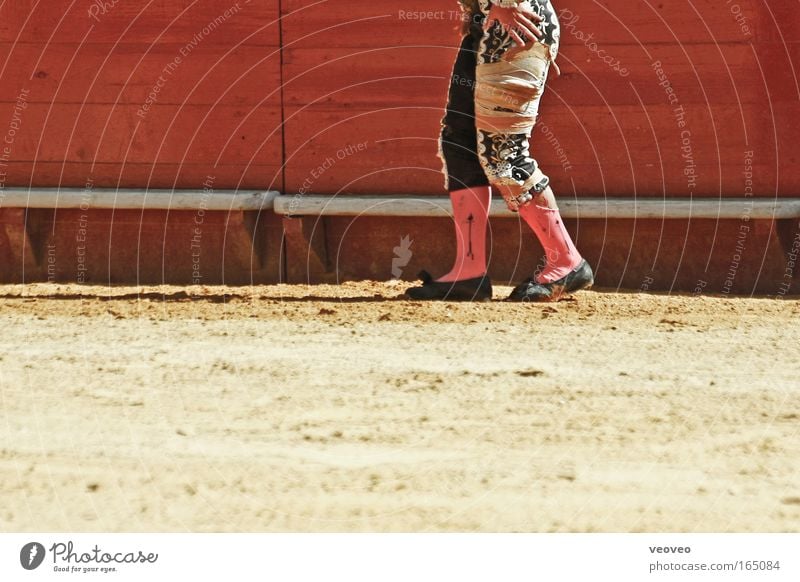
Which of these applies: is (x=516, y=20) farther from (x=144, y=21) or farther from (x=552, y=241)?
(x=144, y=21)

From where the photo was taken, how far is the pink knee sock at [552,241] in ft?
14.7

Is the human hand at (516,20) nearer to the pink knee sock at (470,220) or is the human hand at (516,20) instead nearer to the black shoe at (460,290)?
the pink knee sock at (470,220)

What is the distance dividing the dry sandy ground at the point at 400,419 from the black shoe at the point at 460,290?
0.09m

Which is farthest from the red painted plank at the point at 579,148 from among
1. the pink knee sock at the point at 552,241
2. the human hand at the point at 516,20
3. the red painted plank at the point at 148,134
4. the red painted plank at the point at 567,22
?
the human hand at the point at 516,20

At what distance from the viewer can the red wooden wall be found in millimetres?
5074

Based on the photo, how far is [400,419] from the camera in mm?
2939

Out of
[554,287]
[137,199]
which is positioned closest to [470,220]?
[554,287]

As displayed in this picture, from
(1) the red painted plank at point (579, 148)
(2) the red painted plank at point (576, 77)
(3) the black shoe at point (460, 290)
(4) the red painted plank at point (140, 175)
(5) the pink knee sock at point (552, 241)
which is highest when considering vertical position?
(2) the red painted plank at point (576, 77)

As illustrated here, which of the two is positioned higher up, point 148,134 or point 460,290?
point 148,134

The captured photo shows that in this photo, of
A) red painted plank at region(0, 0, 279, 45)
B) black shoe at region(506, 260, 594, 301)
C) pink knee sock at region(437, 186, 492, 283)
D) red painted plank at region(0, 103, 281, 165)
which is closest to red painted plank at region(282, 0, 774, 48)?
red painted plank at region(0, 0, 279, 45)

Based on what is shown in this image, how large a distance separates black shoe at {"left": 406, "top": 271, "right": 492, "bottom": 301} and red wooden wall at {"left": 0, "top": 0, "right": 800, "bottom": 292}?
2.32 feet

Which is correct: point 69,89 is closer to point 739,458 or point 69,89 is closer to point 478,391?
point 478,391

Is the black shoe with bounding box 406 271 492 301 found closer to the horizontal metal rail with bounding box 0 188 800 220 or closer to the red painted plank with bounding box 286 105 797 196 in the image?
the horizontal metal rail with bounding box 0 188 800 220

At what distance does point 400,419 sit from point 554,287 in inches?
68.5
